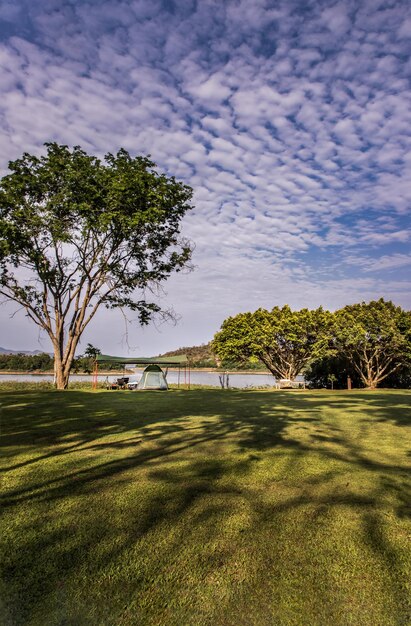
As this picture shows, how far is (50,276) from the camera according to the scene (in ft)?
61.4

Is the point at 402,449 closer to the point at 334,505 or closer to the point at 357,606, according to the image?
the point at 334,505

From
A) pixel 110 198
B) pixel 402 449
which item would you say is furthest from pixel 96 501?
pixel 110 198

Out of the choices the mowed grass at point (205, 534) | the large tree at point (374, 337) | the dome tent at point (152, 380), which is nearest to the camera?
the mowed grass at point (205, 534)

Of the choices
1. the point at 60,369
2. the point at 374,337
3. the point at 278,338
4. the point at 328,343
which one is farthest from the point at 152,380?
the point at 374,337

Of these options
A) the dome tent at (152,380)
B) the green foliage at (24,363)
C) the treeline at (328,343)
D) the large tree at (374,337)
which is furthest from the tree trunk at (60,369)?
the green foliage at (24,363)

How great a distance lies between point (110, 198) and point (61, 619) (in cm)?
1721

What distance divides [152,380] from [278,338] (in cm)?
1060

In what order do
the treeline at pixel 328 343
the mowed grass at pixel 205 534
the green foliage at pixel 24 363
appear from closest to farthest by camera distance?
the mowed grass at pixel 205 534
the treeline at pixel 328 343
the green foliage at pixel 24 363

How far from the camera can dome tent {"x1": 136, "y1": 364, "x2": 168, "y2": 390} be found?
23.0 metres

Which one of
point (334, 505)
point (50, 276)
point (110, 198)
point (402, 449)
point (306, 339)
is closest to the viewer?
point (334, 505)

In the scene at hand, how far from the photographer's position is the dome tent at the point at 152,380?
75.6 feet

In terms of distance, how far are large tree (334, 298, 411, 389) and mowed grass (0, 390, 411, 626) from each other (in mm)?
20171

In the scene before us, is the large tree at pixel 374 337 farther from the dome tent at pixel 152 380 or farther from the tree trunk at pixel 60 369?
the tree trunk at pixel 60 369

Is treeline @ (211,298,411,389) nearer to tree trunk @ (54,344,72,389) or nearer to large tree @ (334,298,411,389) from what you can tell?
large tree @ (334,298,411,389)
